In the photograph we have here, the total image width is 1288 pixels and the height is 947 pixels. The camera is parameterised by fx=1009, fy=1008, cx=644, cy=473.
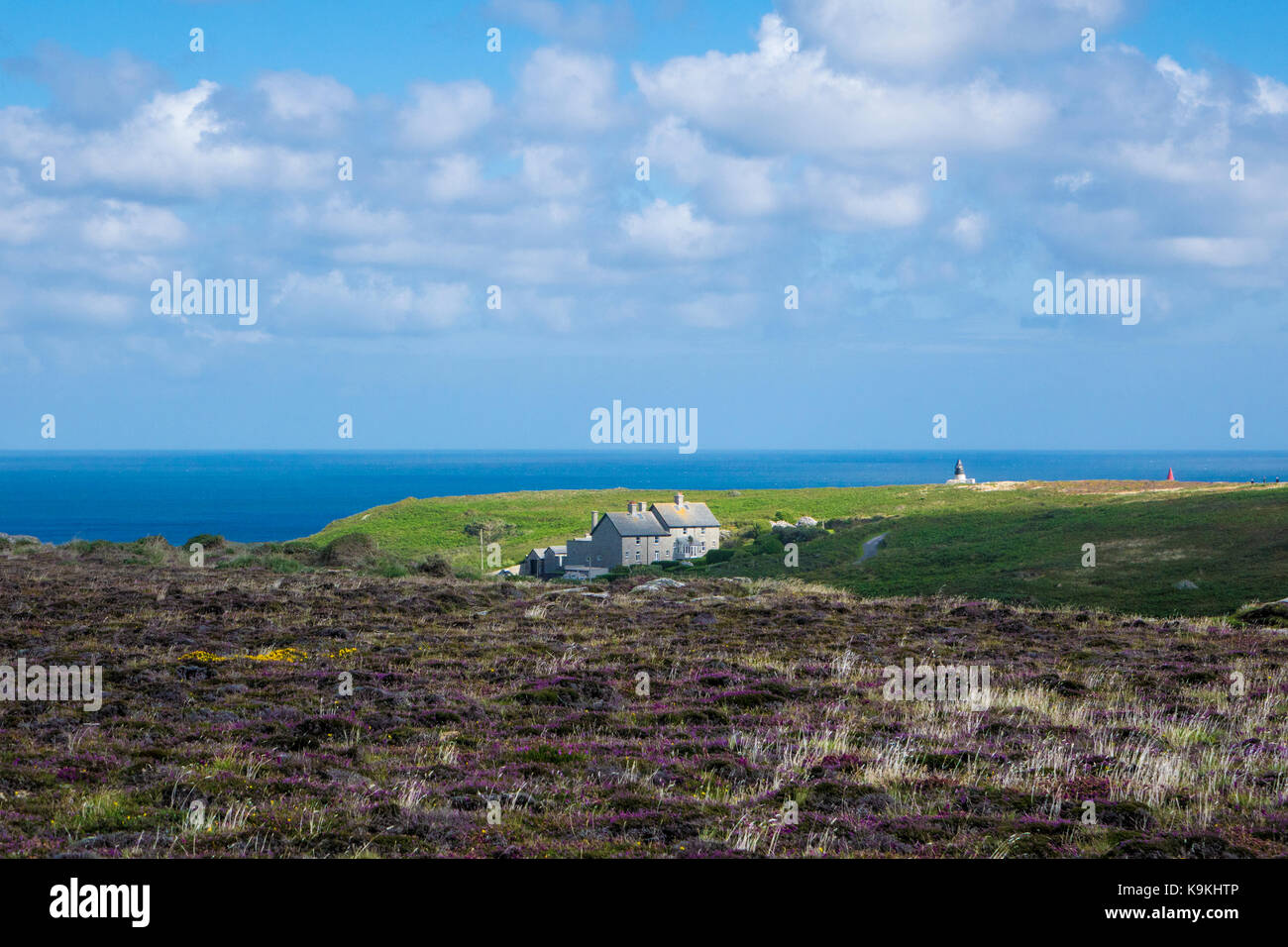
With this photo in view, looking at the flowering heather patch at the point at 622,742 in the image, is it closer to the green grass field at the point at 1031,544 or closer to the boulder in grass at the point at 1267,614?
the boulder in grass at the point at 1267,614

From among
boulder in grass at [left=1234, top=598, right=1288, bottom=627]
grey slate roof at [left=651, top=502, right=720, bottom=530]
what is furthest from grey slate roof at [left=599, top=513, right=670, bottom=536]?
boulder in grass at [left=1234, top=598, right=1288, bottom=627]

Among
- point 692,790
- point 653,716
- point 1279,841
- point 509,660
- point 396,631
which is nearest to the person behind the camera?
point 1279,841

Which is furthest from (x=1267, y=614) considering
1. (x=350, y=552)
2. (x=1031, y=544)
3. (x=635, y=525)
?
(x=635, y=525)

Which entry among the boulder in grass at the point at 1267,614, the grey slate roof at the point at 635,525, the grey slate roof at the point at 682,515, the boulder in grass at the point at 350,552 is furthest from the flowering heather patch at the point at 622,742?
the grey slate roof at the point at 682,515

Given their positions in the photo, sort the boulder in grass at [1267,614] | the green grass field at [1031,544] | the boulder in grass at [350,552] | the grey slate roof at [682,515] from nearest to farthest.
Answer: the boulder in grass at [1267,614] < the green grass field at [1031,544] < the boulder in grass at [350,552] < the grey slate roof at [682,515]

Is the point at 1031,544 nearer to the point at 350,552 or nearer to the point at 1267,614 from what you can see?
the point at 1267,614
